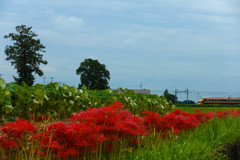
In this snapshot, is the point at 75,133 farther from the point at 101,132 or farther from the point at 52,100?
the point at 52,100

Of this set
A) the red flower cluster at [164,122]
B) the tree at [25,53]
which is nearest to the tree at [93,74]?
the tree at [25,53]

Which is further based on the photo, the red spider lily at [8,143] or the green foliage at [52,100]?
the green foliage at [52,100]

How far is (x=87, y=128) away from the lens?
247 centimetres

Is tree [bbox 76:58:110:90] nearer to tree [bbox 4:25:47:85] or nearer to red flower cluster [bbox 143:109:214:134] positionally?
tree [bbox 4:25:47:85]

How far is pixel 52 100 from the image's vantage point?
286 inches

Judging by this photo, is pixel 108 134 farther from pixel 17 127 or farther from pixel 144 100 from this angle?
pixel 144 100

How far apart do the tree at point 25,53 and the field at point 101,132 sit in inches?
1165

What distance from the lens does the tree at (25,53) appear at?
3566cm

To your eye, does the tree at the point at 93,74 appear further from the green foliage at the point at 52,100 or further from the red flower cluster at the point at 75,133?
the red flower cluster at the point at 75,133

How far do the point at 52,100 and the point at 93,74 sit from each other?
1487 inches

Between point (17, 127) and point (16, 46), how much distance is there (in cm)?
3733

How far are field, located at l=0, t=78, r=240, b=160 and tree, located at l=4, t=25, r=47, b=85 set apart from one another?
97.1 feet

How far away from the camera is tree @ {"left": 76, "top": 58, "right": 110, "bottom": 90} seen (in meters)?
44.3

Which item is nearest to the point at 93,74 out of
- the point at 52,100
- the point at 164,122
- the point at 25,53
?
the point at 25,53
